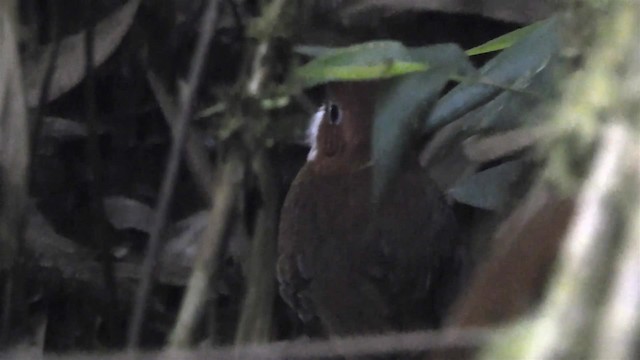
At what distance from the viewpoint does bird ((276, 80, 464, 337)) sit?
850 millimetres

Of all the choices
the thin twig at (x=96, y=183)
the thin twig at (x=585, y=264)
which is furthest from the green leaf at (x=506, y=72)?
the thin twig at (x=96, y=183)

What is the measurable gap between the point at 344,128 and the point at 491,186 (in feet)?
0.54

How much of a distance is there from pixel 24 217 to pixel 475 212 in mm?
553

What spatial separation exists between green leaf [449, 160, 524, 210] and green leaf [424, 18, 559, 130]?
0.26ft

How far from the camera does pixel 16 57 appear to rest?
85cm

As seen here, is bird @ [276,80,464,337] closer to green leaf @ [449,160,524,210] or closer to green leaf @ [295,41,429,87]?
green leaf @ [449,160,524,210]

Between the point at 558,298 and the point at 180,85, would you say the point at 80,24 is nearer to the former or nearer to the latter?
the point at 180,85

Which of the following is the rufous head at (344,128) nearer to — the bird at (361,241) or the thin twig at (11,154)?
the bird at (361,241)

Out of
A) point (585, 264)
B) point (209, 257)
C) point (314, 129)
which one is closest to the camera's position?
point (585, 264)

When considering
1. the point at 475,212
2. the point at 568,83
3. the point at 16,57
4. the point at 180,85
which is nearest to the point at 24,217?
the point at 16,57

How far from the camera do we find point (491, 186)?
31.9 inches

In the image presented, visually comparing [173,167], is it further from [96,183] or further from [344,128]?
[96,183]

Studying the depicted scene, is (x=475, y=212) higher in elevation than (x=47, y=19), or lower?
lower

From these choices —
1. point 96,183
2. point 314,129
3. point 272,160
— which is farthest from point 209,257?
point 96,183
